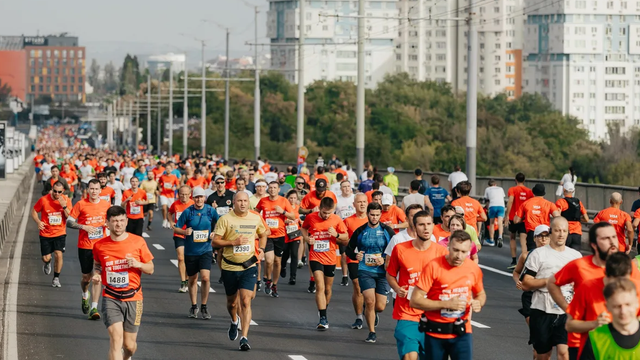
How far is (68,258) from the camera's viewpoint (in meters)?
25.1

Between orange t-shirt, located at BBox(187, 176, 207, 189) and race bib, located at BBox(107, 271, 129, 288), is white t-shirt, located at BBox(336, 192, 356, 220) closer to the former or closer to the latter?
race bib, located at BBox(107, 271, 129, 288)

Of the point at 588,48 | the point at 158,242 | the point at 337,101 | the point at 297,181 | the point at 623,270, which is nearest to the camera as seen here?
the point at 623,270

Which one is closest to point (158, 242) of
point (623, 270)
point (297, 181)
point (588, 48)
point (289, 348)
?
point (297, 181)

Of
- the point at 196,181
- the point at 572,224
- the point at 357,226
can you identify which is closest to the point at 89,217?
the point at 357,226

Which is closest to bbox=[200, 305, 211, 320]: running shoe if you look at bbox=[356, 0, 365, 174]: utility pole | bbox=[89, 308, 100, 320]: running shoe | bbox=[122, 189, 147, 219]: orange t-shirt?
bbox=[89, 308, 100, 320]: running shoe

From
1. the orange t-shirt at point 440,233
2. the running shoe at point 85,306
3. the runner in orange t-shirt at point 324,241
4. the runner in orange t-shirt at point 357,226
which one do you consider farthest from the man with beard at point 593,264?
the running shoe at point 85,306

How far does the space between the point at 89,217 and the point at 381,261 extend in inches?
200

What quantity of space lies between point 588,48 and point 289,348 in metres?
191

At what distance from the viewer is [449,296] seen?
9008 mm

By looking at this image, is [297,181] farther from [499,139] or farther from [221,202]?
[499,139]

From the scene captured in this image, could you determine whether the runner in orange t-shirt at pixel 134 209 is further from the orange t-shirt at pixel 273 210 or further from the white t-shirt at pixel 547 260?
the white t-shirt at pixel 547 260

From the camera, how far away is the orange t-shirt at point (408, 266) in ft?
35.0

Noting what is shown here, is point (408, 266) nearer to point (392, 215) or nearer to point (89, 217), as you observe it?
point (392, 215)

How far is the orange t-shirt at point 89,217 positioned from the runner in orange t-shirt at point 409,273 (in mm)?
7099
